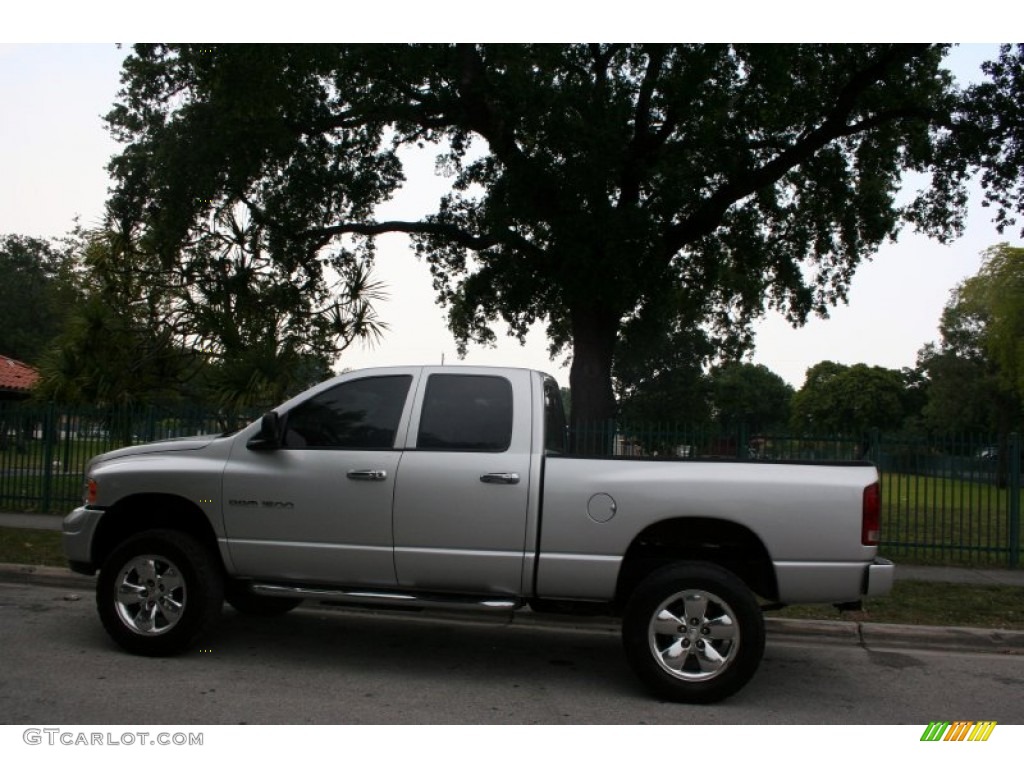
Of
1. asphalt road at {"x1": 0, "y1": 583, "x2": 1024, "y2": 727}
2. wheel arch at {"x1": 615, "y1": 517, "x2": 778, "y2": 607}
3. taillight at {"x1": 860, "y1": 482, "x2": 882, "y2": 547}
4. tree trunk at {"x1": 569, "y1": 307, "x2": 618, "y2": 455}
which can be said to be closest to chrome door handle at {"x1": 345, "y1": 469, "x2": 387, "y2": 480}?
asphalt road at {"x1": 0, "y1": 583, "x2": 1024, "y2": 727}

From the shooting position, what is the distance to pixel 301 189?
1922 cm

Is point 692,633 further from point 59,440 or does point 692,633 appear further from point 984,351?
point 984,351

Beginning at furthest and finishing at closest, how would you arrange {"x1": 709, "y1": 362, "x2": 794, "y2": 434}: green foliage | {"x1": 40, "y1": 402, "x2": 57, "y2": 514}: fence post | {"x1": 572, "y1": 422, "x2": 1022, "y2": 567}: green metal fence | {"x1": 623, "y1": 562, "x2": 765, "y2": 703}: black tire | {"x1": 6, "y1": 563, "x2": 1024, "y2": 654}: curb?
{"x1": 709, "y1": 362, "x2": 794, "y2": 434}: green foliage → {"x1": 40, "y1": 402, "x2": 57, "y2": 514}: fence post → {"x1": 572, "y1": 422, "x2": 1022, "y2": 567}: green metal fence → {"x1": 6, "y1": 563, "x2": 1024, "y2": 654}: curb → {"x1": 623, "y1": 562, "x2": 765, "y2": 703}: black tire

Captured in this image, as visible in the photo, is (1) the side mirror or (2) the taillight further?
(1) the side mirror

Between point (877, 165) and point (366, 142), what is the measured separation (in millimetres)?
11320

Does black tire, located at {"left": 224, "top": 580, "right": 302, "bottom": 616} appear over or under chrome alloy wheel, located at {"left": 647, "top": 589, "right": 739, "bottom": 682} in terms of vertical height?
under

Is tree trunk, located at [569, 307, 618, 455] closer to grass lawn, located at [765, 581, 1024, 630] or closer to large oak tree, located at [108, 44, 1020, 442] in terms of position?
large oak tree, located at [108, 44, 1020, 442]

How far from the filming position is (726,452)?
525 inches

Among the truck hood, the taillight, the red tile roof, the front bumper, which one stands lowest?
the front bumper

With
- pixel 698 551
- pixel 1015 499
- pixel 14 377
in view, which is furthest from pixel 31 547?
pixel 14 377

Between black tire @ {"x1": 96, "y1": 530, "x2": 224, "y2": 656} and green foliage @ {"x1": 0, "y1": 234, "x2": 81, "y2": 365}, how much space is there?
174 feet
